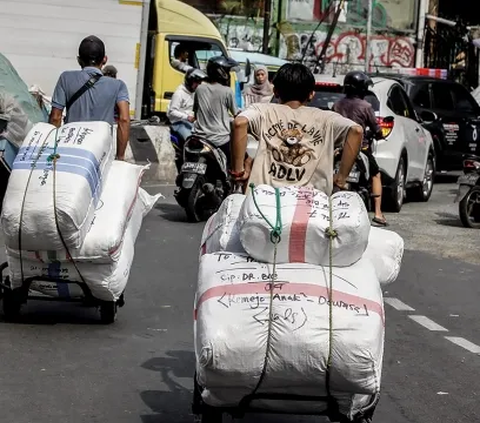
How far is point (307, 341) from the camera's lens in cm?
486

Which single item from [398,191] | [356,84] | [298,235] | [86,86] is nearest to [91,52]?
[86,86]

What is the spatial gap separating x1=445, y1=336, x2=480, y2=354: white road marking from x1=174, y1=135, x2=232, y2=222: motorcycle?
5.50m

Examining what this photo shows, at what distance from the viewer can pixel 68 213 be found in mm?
7375

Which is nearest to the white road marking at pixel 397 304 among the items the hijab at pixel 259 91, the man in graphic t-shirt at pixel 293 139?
the man in graphic t-shirt at pixel 293 139

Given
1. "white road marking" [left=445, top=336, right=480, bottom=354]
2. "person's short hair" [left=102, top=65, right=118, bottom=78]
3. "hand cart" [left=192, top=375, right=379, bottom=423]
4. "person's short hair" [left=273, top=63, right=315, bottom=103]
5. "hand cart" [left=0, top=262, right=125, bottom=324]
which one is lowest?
"white road marking" [left=445, top=336, right=480, bottom=354]

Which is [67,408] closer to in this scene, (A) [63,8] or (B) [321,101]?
(B) [321,101]

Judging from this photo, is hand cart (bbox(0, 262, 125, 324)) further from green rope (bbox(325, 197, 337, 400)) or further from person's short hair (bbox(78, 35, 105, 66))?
green rope (bbox(325, 197, 337, 400))

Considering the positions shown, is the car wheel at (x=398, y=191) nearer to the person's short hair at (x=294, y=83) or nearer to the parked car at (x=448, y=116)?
the parked car at (x=448, y=116)

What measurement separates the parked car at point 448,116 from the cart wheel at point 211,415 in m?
15.0

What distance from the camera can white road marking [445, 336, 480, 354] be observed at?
8289mm

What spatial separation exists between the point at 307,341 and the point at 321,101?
11.5m

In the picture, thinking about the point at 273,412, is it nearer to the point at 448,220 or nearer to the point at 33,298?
the point at 33,298

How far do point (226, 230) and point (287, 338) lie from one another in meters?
0.88

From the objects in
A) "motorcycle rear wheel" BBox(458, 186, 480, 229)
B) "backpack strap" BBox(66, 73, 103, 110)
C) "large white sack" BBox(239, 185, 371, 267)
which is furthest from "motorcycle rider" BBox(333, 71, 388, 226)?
"large white sack" BBox(239, 185, 371, 267)
